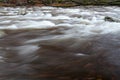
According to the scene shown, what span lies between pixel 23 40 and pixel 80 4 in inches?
597

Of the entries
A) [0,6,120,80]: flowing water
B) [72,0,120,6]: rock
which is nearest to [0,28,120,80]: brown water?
[0,6,120,80]: flowing water

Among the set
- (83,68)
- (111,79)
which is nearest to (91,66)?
(83,68)

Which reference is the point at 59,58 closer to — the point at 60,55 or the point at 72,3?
the point at 60,55

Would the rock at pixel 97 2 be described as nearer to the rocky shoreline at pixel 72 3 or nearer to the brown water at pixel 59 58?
the rocky shoreline at pixel 72 3

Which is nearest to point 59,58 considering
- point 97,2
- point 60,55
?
point 60,55

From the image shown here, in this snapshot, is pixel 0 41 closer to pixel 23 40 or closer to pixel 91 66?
pixel 23 40

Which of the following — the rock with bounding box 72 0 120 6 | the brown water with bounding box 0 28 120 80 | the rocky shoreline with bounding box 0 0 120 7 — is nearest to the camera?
the brown water with bounding box 0 28 120 80

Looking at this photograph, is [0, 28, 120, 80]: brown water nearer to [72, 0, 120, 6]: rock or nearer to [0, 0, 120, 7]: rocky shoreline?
[0, 0, 120, 7]: rocky shoreline

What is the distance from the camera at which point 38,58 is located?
5.75 metres

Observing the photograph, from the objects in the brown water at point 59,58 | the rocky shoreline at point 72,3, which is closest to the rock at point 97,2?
the rocky shoreline at point 72,3

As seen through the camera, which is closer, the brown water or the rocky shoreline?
the brown water

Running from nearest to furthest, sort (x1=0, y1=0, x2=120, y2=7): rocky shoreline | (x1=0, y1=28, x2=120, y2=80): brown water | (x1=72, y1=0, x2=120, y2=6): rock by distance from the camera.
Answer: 1. (x1=0, y1=28, x2=120, y2=80): brown water
2. (x1=0, y1=0, x2=120, y2=7): rocky shoreline
3. (x1=72, y1=0, x2=120, y2=6): rock

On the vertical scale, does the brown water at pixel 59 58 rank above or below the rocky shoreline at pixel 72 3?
above

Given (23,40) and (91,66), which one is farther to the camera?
(23,40)
